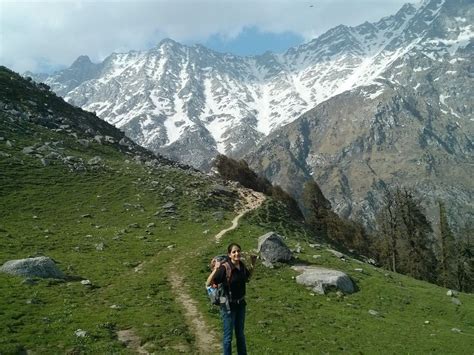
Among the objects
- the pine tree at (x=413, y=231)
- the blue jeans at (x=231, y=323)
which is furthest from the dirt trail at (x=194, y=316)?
the pine tree at (x=413, y=231)

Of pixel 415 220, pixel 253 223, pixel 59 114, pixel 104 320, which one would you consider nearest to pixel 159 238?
pixel 253 223

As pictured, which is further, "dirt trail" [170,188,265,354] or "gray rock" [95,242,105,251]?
"gray rock" [95,242,105,251]

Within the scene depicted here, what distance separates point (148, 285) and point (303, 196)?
255ft

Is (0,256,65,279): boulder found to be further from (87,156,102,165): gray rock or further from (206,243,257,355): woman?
(87,156,102,165): gray rock

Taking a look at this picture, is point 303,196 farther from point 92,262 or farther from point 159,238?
point 92,262

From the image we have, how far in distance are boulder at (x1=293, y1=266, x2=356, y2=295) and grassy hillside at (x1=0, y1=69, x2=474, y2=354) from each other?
3.55 feet

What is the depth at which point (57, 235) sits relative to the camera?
47.9 meters

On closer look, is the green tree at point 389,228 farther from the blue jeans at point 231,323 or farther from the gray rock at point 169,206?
the blue jeans at point 231,323

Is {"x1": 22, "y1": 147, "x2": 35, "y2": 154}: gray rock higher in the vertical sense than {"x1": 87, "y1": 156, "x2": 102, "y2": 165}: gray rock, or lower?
higher

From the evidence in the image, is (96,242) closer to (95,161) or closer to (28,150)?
(95,161)

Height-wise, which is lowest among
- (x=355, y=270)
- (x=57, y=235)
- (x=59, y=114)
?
(x=355, y=270)

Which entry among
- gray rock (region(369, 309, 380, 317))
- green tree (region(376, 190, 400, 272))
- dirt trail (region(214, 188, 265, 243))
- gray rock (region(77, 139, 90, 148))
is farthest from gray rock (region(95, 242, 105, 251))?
green tree (region(376, 190, 400, 272))

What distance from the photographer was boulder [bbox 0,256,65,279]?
3422 centimetres

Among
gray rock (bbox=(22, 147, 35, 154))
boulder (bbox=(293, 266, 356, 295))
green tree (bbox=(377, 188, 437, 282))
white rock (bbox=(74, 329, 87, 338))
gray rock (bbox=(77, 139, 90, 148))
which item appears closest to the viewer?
white rock (bbox=(74, 329, 87, 338))
